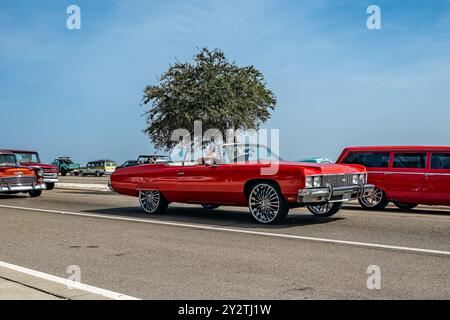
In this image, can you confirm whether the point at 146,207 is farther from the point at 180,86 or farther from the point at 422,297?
the point at 180,86

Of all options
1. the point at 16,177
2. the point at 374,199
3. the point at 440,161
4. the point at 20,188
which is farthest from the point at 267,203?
the point at 16,177

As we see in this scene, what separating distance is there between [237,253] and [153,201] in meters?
5.41

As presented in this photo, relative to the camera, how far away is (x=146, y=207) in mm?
12594

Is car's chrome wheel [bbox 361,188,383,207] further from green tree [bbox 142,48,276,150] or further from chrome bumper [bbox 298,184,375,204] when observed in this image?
green tree [bbox 142,48,276,150]

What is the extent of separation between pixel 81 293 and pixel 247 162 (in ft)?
19.2

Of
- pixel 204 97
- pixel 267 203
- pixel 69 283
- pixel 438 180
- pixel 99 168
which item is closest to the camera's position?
pixel 69 283

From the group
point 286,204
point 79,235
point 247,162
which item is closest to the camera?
point 79,235

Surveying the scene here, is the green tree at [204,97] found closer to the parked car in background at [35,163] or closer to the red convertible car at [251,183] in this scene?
the parked car in background at [35,163]

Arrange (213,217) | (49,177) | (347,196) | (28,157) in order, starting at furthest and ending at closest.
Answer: (49,177) < (28,157) < (213,217) < (347,196)

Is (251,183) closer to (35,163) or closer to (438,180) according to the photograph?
(438,180)

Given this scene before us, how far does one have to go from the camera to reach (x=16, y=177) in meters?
18.6

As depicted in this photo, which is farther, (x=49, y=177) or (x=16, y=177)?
(x=49, y=177)

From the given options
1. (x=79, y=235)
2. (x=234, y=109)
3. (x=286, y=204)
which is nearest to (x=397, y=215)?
(x=286, y=204)

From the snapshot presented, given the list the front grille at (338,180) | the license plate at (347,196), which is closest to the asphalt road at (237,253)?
the license plate at (347,196)
